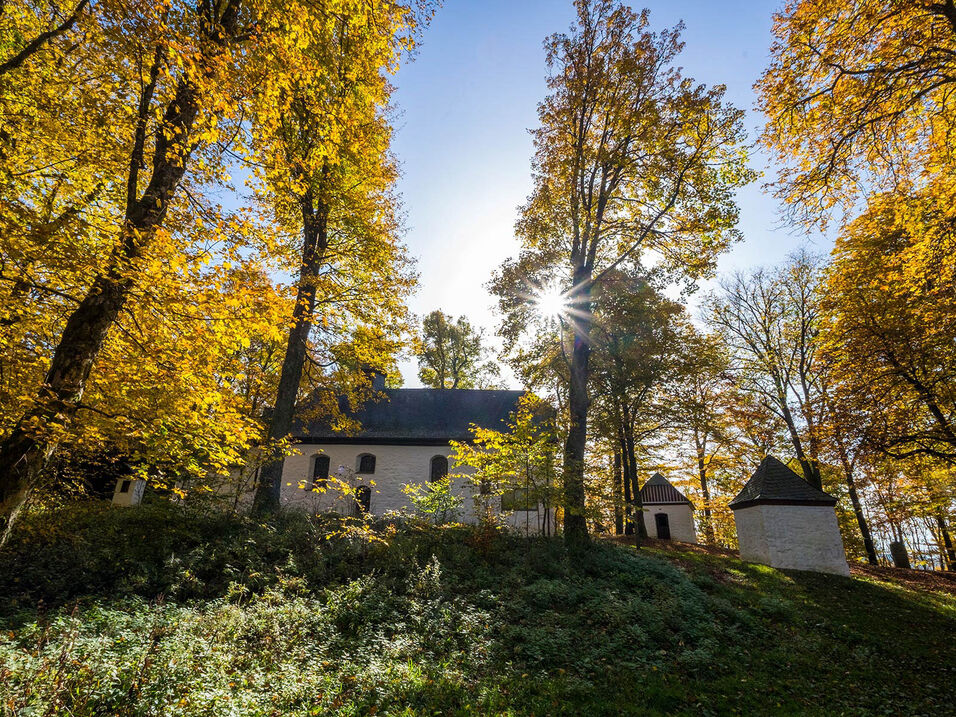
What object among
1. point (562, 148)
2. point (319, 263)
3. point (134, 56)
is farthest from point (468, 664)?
point (562, 148)

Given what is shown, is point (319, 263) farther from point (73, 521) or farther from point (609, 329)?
point (609, 329)

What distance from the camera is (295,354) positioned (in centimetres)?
1292

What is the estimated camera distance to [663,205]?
1338 centimetres

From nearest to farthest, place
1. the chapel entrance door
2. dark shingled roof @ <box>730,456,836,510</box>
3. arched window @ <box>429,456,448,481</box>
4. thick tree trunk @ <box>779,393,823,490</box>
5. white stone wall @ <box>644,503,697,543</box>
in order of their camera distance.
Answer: dark shingled roof @ <box>730,456,836,510</box>
thick tree trunk @ <box>779,393,823,490</box>
arched window @ <box>429,456,448,481</box>
white stone wall @ <box>644,503,697,543</box>
the chapel entrance door

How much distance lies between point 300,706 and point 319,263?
36.5ft

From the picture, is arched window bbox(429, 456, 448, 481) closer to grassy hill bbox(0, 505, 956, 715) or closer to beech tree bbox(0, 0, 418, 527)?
grassy hill bbox(0, 505, 956, 715)

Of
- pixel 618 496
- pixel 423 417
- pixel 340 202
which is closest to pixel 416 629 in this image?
pixel 618 496

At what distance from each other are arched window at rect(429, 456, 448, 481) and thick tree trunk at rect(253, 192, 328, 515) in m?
9.76

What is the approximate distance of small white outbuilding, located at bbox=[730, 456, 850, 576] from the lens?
43.8 feet

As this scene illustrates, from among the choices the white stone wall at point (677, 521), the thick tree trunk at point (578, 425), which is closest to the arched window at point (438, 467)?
the thick tree trunk at point (578, 425)

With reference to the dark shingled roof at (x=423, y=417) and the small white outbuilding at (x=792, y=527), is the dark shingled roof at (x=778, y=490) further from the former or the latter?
the dark shingled roof at (x=423, y=417)

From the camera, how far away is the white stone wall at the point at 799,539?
43.7 ft

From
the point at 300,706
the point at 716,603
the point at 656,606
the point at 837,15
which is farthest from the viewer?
the point at 716,603

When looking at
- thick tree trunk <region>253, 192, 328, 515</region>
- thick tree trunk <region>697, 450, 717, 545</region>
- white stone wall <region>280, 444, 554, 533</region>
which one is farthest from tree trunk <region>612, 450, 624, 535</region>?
thick tree trunk <region>253, 192, 328, 515</region>
